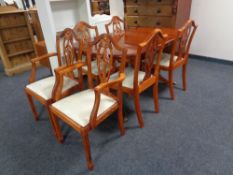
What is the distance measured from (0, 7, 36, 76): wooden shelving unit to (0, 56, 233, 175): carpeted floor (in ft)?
4.07

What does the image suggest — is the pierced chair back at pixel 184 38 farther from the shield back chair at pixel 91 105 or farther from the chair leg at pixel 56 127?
the chair leg at pixel 56 127

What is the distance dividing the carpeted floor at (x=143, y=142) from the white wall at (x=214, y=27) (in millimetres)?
1094

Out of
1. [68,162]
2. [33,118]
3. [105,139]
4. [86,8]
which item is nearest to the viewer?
[68,162]

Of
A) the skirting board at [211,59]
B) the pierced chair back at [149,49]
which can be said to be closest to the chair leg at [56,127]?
the pierced chair back at [149,49]

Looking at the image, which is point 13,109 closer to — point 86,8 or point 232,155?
point 86,8

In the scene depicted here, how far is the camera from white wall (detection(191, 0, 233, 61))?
2.91 metres

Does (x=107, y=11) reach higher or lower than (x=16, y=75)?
higher

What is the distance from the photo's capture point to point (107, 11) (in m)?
4.76

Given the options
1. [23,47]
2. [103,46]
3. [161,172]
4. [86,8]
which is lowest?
[161,172]

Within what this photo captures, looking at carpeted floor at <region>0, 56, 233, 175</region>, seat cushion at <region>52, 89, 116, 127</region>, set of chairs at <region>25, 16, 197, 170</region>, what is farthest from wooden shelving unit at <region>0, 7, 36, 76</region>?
seat cushion at <region>52, 89, 116, 127</region>

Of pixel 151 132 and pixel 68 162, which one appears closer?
pixel 68 162

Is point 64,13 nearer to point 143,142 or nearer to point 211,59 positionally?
point 143,142

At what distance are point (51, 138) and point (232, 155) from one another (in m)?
1.67

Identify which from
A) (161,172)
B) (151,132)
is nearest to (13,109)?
(151,132)
